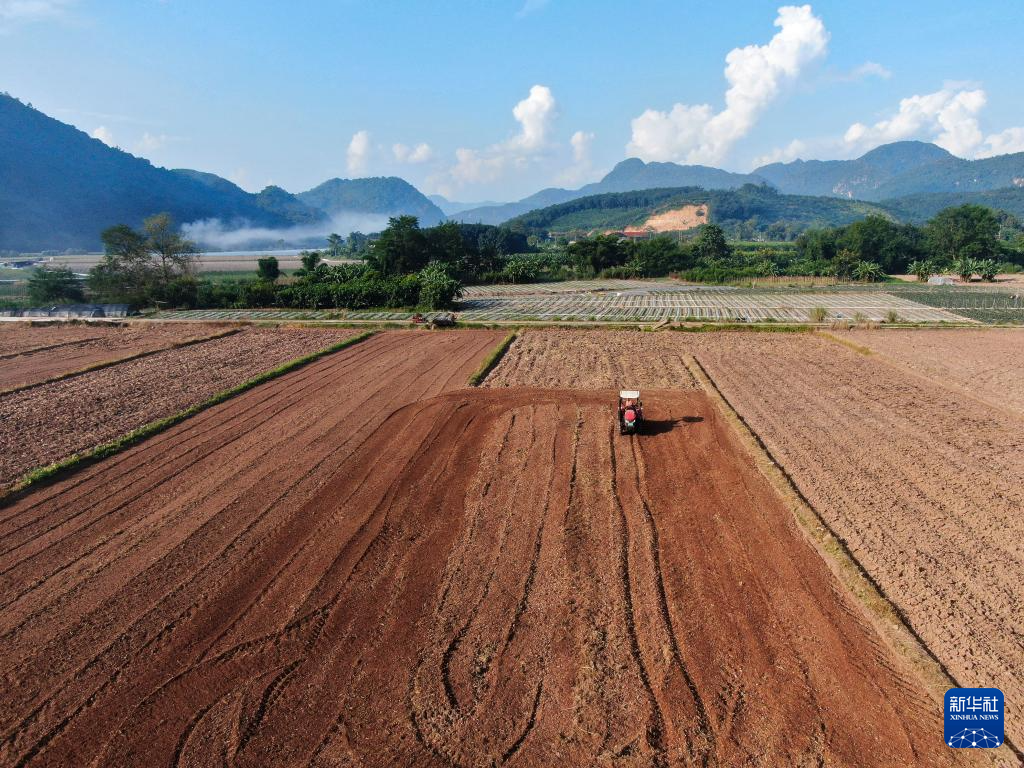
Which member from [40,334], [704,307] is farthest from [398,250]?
[704,307]

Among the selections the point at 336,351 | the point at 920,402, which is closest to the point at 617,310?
the point at 336,351

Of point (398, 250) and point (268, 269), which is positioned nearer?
point (268, 269)

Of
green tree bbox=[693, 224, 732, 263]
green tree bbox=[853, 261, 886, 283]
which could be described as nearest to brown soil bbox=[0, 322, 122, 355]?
green tree bbox=[853, 261, 886, 283]

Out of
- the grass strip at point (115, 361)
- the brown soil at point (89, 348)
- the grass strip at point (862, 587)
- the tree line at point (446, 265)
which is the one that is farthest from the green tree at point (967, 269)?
the brown soil at point (89, 348)

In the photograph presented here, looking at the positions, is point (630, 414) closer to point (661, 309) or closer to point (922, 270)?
point (661, 309)

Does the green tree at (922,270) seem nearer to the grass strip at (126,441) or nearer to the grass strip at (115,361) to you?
the grass strip at (126,441)
